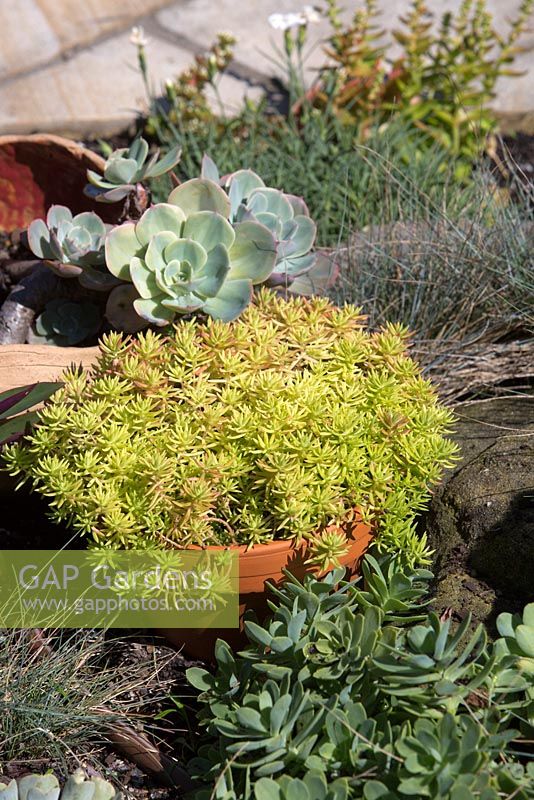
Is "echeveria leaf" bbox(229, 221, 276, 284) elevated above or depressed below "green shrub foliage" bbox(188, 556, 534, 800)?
above

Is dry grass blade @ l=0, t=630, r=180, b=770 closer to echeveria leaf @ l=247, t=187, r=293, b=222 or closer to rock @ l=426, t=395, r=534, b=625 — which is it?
rock @ l=426, t=395, r=534, b=625

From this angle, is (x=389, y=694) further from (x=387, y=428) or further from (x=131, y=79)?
(x=131, y=79)

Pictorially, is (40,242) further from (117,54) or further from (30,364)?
(117,54)

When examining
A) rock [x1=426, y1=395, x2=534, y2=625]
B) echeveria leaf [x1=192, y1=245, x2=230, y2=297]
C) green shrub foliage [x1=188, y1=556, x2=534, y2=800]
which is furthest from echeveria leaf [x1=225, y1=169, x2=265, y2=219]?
green shrub foliage [x1=188, y1=556, x2=534, y2=800]

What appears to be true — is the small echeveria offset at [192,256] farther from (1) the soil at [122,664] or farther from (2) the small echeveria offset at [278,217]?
(1) the soil at [122,664]

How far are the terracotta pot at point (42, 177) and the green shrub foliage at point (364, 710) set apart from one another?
1.52 metres

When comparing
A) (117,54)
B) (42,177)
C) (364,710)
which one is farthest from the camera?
(117,54)

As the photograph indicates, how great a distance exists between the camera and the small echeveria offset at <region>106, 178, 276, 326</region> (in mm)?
2188

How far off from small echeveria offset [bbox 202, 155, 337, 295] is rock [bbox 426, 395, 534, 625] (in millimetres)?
640

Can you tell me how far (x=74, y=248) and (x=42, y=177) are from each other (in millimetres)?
718

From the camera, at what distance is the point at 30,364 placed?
2211 millimetres

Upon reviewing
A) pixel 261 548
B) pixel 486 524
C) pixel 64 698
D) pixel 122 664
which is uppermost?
pixel 261 548

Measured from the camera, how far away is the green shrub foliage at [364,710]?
1410 mm

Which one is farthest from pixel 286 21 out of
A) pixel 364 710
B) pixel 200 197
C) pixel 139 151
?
pixel 364 710
